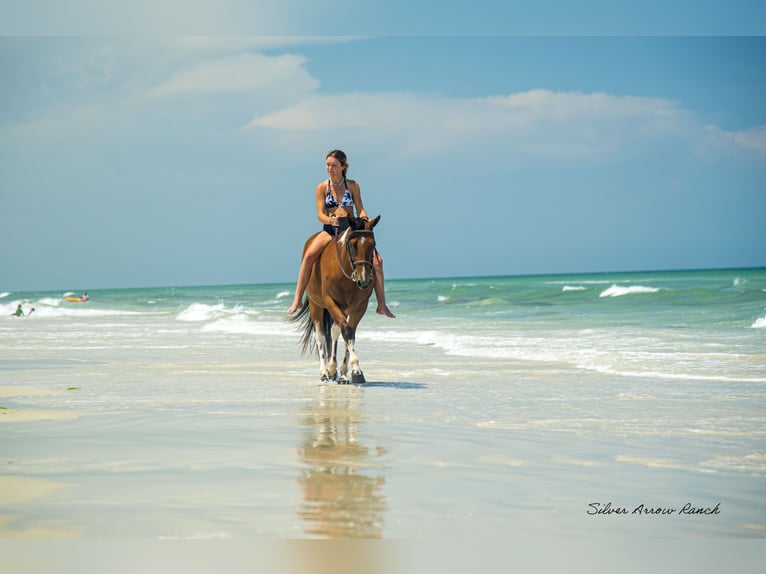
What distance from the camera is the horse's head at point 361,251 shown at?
29.3 ft

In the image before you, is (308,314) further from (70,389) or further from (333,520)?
(333,520)

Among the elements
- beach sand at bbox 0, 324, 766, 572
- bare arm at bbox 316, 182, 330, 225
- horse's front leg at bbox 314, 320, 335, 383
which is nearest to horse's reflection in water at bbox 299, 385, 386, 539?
beach sand at bbox 0, 324, 766, 572

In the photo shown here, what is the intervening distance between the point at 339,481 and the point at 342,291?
4.67 m

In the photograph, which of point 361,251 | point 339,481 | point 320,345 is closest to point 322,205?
point 361,251

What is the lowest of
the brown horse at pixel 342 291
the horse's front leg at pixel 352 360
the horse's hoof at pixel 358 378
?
the horse's hoof at pixel 358 378

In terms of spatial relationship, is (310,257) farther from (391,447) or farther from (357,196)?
(391,447)

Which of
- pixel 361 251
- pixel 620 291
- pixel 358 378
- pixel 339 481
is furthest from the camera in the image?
pixel 620 291

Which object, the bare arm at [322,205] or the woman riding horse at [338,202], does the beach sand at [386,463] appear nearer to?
the woman riding horse at [338,202]

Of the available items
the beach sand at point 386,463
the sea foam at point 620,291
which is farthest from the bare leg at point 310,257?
the sea foam at point 620,291

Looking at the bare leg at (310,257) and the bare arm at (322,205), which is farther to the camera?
the bare leg at (310,257)

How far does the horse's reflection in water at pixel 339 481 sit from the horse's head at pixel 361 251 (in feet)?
6.94

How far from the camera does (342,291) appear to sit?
9320 mm

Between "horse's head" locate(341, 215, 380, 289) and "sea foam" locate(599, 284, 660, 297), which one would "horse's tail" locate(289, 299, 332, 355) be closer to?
"horse's head" locate(341, 215, 380, 289)

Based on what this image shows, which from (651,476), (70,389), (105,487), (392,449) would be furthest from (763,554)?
(70,389)
